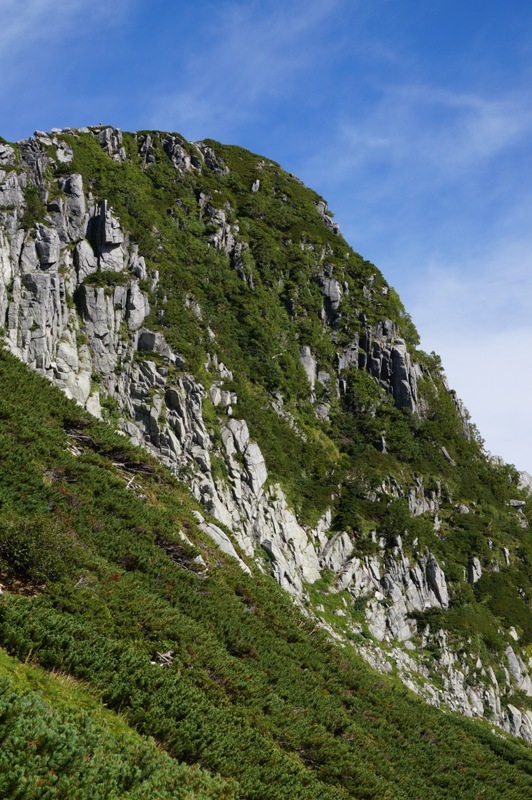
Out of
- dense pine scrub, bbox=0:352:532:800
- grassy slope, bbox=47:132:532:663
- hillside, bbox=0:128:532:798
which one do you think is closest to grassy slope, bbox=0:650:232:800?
dense pine scrub, bbox=0:352:532:800

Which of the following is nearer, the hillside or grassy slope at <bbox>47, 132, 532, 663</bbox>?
the hillside

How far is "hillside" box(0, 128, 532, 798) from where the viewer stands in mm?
11453

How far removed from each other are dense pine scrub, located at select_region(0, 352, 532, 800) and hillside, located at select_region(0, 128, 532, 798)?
0.24 feet

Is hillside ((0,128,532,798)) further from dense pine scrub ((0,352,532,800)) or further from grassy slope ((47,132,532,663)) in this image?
grassy slope ((47,132,532,663))

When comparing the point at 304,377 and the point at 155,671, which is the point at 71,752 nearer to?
the point at 155,671

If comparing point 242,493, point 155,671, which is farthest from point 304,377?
point 155,671

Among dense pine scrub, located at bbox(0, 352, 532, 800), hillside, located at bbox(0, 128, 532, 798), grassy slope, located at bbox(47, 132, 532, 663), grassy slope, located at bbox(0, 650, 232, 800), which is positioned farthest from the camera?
grassy slope, located at bbox(47, 132, 532, 663)

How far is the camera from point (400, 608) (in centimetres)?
5353

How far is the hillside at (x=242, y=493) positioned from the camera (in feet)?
37.6

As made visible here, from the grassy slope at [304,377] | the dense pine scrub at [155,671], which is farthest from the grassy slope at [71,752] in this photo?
the grassy slope at [304,377]

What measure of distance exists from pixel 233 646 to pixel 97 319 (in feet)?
132

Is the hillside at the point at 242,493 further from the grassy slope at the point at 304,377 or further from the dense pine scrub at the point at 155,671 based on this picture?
the grassy slope at the point at 304,377

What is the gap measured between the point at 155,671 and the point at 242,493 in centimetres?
3932

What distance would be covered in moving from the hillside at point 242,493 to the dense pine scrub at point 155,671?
0.07 meters
